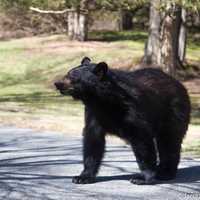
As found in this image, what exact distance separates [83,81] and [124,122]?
0.63 m

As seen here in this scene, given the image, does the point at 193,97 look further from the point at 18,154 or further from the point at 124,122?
the point at 124,122

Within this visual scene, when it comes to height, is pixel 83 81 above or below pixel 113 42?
above

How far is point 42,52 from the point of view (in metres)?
38.7

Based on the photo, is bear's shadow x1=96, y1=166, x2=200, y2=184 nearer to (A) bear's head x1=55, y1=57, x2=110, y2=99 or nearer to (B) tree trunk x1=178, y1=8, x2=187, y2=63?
(A) bear's head x1=55, y1=57, x2=110, y2=99

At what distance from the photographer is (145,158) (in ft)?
26.5

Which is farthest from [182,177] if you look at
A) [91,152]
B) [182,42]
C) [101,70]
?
[182,42]

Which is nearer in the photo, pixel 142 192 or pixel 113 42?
pixel 142 192

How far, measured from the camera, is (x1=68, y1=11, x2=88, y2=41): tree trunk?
42.6 meters

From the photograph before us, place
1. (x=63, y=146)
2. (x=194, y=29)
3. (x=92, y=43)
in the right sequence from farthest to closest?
1. (x=194, y=29)
2. (x=92, y=43)
3. (x=63, y=146)

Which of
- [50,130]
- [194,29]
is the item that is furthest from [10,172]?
[194,29]

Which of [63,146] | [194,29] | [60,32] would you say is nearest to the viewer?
[63,146]

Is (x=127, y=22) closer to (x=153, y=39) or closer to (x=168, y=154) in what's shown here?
(x=153, y=39)

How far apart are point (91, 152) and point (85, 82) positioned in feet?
3.02

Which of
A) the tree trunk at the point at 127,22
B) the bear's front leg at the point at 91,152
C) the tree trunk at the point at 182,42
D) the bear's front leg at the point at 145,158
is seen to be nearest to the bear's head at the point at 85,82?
the bear's front leg at the point at 91,152
